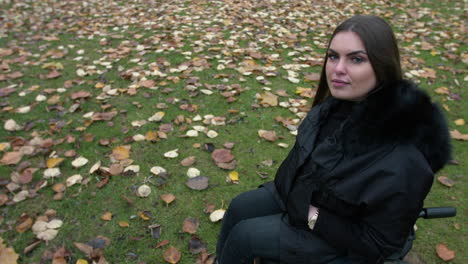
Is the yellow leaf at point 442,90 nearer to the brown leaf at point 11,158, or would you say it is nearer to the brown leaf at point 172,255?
the brown leaf at point 172,255

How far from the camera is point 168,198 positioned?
2.28 metres

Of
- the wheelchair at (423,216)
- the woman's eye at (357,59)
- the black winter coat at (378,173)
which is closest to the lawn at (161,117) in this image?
the wheelchair at (423,216)

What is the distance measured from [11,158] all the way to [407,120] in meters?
2.72

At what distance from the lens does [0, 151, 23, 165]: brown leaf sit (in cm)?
250

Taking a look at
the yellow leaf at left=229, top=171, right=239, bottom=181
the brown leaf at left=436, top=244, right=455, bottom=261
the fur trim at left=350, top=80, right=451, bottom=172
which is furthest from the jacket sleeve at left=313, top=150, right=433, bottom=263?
the yellow leaf at left=229, top=171, right=239, bottom=181

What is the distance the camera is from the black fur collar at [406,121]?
125 centimetres

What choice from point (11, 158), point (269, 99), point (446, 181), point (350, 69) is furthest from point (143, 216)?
point (446, 181)

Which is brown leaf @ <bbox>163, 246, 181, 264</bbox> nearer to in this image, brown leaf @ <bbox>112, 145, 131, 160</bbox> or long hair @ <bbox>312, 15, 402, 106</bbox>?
brown leaf @ <bbox>112, 145, 131, 160</bbox>

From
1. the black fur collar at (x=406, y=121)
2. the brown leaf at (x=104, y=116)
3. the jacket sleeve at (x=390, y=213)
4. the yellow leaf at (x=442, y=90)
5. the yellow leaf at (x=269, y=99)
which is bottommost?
the brown leaf at (x=104, y=116)

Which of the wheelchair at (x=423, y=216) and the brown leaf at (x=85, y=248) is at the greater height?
the wheelchair at (x=423, y=216)

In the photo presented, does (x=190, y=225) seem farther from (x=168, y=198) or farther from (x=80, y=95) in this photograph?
(x=80, y=95)

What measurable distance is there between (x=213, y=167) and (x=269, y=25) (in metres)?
3.17

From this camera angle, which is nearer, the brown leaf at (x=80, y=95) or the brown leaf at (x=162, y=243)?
the brown leaf at (x=162, y=243)

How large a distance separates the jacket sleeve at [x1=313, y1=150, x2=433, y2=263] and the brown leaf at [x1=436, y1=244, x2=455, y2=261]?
0.94m
